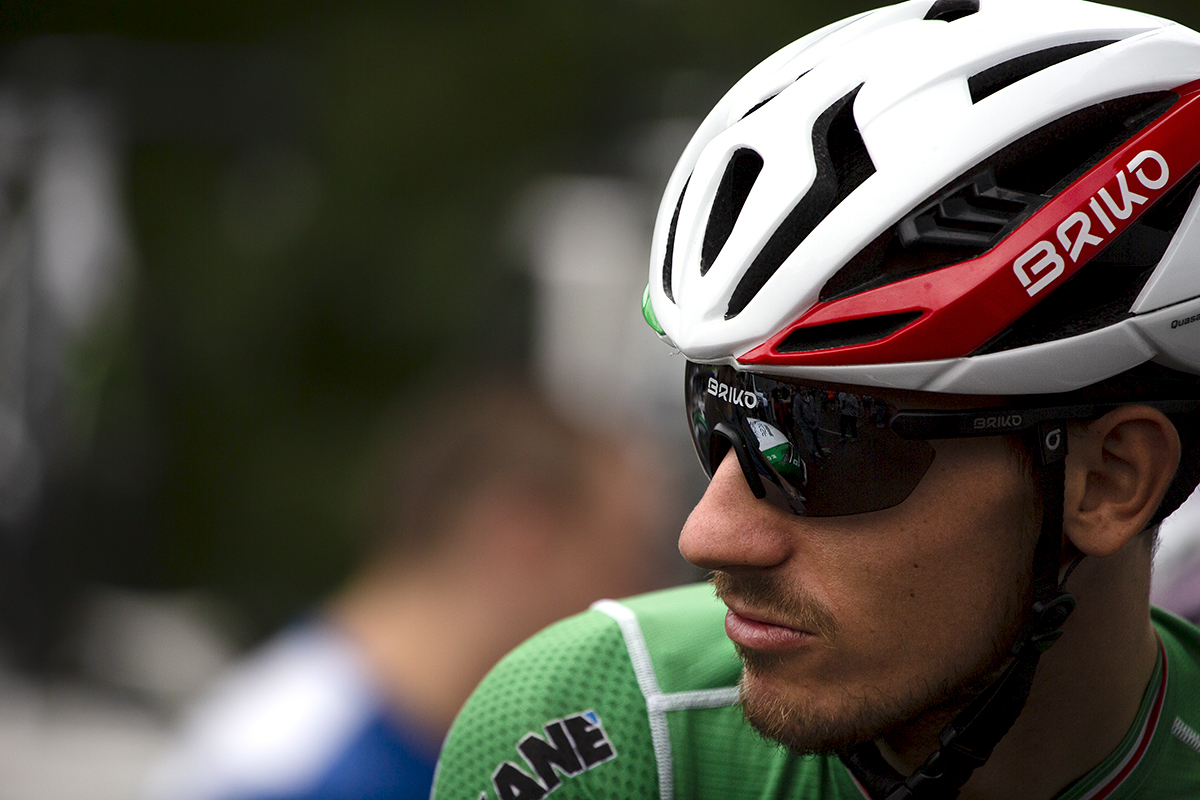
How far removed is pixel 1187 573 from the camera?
2.98m

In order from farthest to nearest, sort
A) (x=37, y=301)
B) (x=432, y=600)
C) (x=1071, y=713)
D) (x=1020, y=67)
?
1. (x=37, y=301)
2. (x=432, y=600)
3. (x=1071, y=713)
4. (x=1020, y=67)

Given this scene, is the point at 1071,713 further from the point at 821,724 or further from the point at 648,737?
the point at 648,737

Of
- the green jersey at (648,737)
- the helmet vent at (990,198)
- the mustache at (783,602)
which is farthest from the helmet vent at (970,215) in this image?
the green jersey at (648,737)

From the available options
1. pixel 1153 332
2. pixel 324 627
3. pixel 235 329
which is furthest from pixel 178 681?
pixel 1153 332

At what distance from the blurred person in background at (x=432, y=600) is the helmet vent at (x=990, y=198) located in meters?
1.79

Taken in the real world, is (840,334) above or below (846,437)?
above

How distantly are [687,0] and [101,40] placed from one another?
6.64 metres

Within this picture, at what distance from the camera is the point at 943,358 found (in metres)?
1.71

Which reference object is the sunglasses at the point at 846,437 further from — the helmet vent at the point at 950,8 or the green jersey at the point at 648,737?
the helmet vent at the point at 950,8

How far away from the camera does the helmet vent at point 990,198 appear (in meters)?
1.75

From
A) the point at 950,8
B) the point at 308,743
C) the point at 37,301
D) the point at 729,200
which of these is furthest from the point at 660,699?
the point at 37,301

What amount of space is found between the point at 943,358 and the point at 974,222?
0.22m

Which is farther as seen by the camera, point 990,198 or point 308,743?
point 308,743

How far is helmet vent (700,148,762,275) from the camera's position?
76.9 inches
